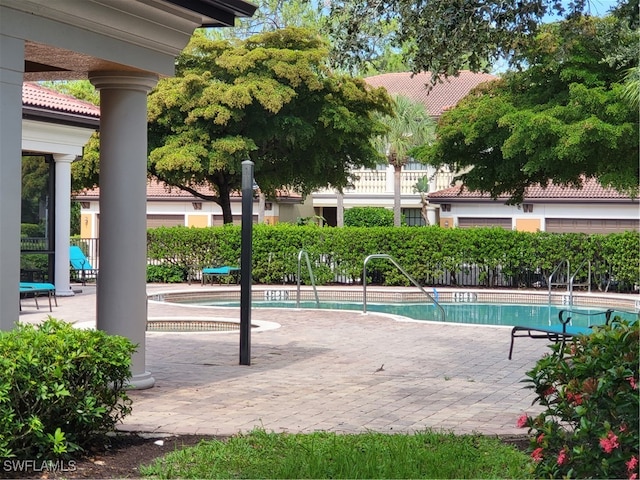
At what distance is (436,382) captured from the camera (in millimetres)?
10164

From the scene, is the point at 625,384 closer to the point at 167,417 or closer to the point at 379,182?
the point at 167,417

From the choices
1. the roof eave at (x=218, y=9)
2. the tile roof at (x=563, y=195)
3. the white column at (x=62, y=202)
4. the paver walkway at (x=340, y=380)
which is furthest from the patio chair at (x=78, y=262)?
the tile roof at (x=563, y=195)

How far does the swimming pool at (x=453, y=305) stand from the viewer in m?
20.6

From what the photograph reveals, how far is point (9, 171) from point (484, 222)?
37.6m

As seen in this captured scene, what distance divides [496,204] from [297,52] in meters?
17.4

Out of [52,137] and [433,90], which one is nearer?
→ [52,137]

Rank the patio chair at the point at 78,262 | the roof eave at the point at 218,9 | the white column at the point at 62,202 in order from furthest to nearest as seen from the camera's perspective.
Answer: the patio chair at the point at 78,262, the white column at the point at 62,202, the roof eave at the point at 218,9

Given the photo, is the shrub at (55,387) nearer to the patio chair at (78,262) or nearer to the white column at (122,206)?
the white column at (122,206)

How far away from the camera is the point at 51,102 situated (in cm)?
2067

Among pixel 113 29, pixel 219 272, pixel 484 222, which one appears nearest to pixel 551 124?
pixel 219 272

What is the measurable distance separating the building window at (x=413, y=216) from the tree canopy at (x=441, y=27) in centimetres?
3820

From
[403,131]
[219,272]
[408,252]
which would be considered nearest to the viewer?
[219,272]

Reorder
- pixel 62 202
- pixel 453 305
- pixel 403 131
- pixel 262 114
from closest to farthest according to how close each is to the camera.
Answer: pixel 62 202, pixel 453 305, pixel 262 114, pixel 403 131

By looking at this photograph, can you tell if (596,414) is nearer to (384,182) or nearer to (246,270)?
(246,270)
